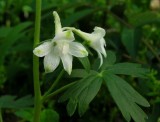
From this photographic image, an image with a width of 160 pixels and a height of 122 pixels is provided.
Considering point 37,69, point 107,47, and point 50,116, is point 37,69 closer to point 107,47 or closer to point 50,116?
point 50,116

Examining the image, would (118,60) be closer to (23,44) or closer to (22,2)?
(23,44)

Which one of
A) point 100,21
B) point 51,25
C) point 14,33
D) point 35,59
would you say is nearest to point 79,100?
point 35,59

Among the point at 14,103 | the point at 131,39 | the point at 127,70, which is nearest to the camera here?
the point at 127,70

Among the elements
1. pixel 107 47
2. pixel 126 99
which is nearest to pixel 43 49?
pixel 126 99

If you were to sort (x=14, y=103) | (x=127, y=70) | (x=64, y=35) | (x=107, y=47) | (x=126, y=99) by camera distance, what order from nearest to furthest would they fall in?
(x=64, y=35), (x=126, y=99), (x=127, y=70), (x=14, y=103), (x=107, y=47)

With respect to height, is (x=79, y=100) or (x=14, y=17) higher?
(x=79, y=100)

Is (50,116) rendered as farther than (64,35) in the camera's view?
Yes

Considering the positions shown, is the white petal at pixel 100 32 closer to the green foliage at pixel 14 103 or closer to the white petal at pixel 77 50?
the white petal at pixel 77 50
